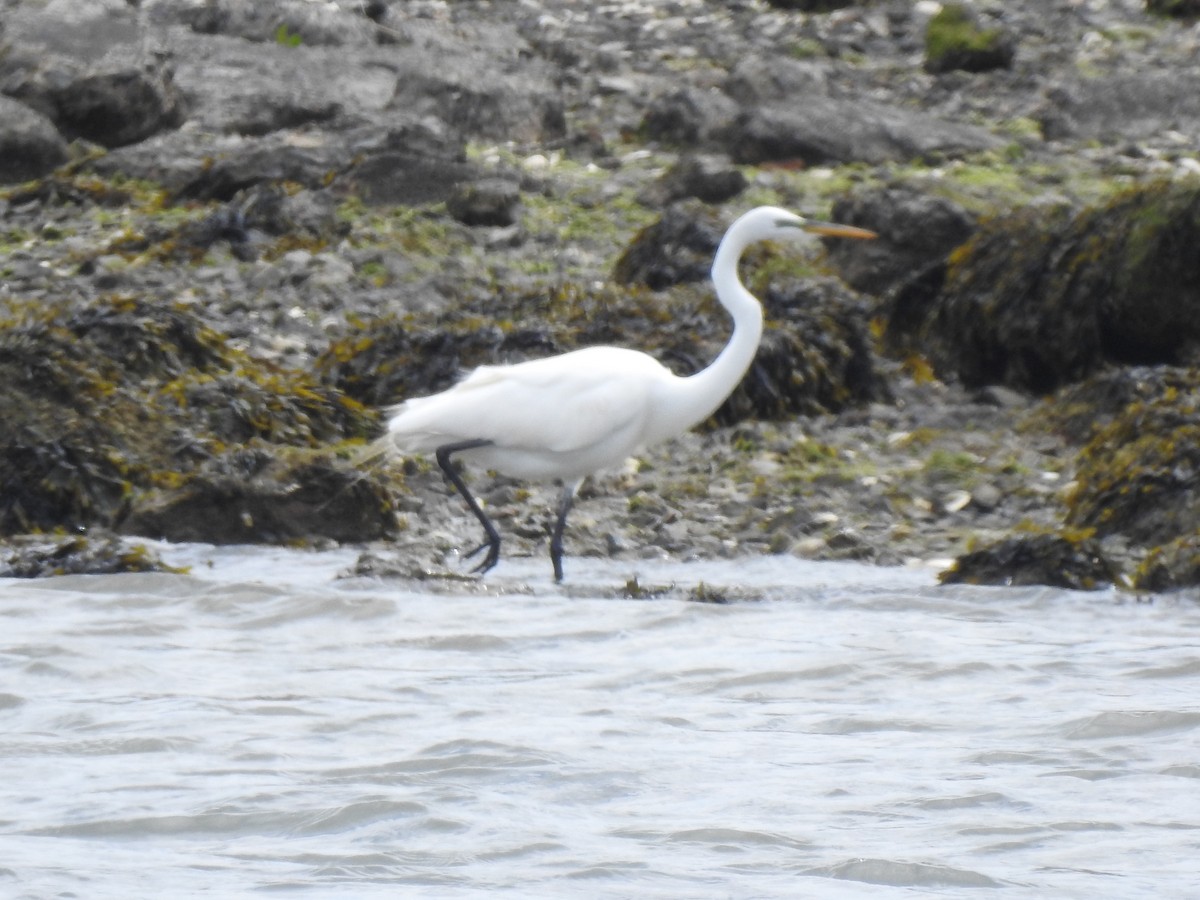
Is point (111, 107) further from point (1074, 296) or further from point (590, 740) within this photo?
point (590, 740)

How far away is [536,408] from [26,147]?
27.3 ft

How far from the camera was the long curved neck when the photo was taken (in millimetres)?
9320

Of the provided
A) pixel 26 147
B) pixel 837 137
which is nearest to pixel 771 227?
pixel 837 137

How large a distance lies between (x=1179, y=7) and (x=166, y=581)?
51.2 feet

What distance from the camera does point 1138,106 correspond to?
57.4ft

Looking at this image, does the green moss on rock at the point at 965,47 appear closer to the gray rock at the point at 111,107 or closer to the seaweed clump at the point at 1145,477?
the gray rock at the point at 111,107

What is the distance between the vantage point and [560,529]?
9156 millimetres

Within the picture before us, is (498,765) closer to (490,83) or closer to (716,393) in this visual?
(716,393)

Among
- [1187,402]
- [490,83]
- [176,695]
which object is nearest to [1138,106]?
[490,83]

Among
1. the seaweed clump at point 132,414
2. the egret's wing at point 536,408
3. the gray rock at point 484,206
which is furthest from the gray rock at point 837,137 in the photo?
the egret's wing at point 536,408

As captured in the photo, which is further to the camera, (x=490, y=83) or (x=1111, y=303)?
(x=490, y=83)

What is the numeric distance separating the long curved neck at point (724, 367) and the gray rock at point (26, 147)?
8023 mm

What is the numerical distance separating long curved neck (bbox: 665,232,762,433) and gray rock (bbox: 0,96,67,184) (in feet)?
26.3

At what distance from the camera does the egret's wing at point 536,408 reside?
29.6ft
